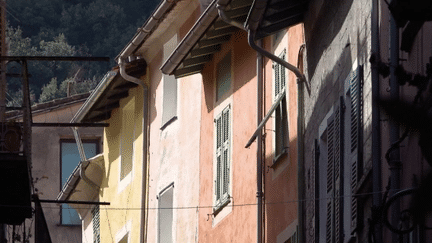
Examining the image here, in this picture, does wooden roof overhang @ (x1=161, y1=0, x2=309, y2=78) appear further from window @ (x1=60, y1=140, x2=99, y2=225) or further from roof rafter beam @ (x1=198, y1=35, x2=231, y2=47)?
window @ (x1=60, y1=140, x2=99, y2=225)

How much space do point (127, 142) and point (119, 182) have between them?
896 mm

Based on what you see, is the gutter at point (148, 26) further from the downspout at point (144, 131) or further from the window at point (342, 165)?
the window at point (342, 165)

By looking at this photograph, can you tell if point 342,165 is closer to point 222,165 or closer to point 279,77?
point 279,77

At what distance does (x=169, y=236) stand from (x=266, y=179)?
5795 mm

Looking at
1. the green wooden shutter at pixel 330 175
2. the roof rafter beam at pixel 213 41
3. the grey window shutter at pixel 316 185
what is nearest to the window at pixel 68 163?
the roof rafter beam at pixel 213 41

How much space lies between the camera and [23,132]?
564 inches

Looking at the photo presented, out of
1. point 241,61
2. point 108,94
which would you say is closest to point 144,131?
point 108,94

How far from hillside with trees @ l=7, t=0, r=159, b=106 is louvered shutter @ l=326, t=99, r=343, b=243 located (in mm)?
38714

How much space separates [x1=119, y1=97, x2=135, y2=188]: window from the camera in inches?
837

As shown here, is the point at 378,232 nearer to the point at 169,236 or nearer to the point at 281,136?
the point at 281,136

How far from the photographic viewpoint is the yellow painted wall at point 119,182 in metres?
20.5

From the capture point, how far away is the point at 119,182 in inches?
861

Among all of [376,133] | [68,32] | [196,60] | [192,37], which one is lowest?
[376,133]

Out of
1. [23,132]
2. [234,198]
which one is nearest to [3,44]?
[23,132]
